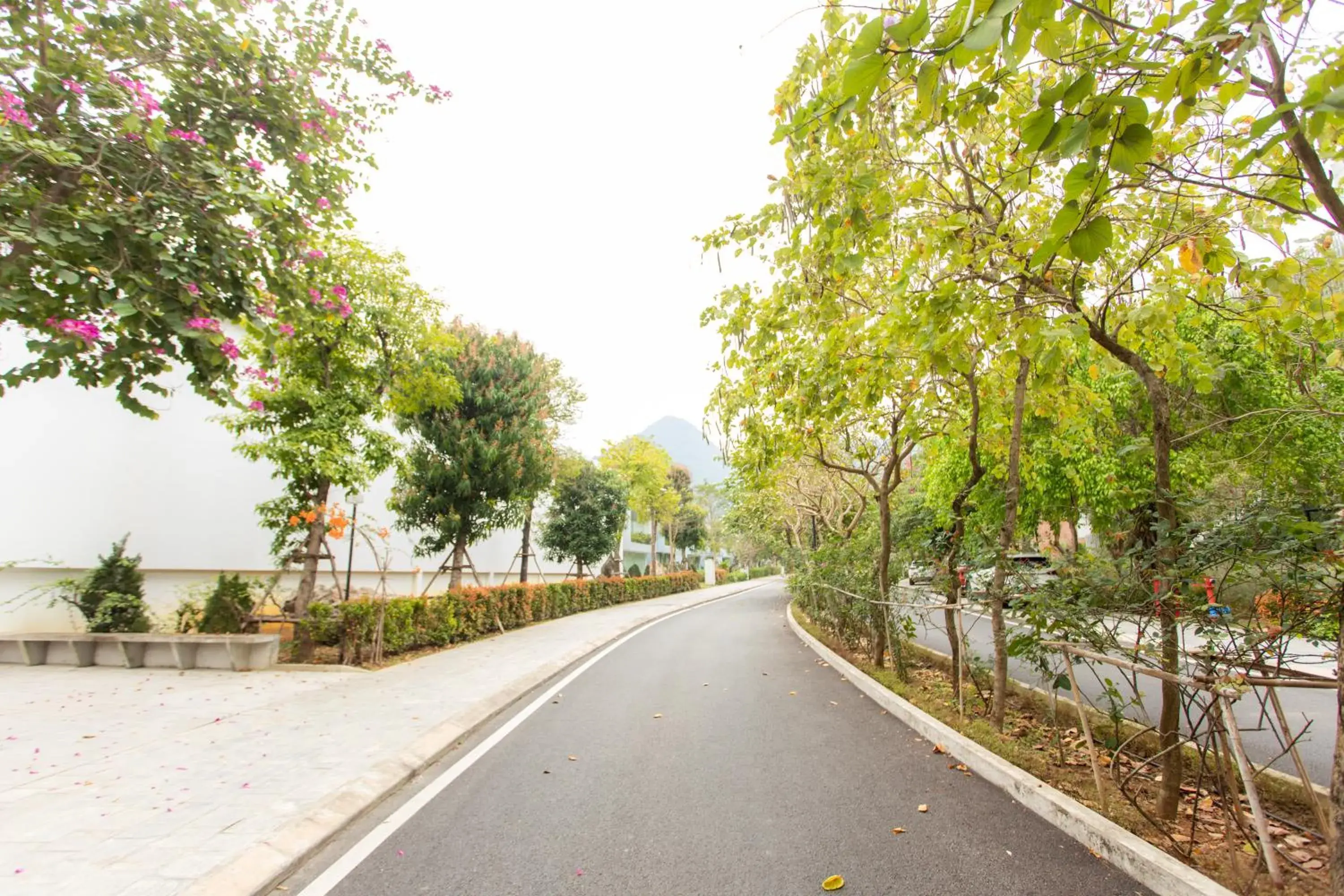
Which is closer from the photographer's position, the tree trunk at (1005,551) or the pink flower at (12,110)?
the pink flower at (12,110)

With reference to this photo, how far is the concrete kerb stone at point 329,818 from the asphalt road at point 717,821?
12 centimetres

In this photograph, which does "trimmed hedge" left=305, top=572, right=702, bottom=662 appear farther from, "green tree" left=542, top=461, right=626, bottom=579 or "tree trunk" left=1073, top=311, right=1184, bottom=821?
"tree trunk" left=1073, top=311, right=1184, bottom=821

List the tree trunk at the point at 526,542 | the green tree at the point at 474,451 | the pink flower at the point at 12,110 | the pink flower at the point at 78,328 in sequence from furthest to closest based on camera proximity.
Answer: the tree trunk at the point at 526,542
the green tree at the point at 474,451
the pink flower at the point at 78,328
the pink flower at the point at 12,110

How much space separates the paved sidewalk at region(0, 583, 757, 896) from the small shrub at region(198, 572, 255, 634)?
1.10 metres

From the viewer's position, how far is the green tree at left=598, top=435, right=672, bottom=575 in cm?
3125

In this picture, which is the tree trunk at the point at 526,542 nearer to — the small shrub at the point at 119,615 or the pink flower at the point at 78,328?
the small shrub at the point at 119,615

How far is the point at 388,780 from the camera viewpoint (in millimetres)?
4699

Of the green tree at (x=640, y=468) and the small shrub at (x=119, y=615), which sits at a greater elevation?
the green tree at (x=640, y=468)

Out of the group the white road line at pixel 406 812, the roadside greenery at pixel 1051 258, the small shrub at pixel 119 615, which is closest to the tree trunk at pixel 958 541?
the roadside greenery at pixel 1051 258

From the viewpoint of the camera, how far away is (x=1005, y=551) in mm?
5336

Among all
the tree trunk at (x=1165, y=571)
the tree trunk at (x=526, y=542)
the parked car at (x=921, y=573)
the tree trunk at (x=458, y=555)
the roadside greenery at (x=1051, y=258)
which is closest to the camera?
the roadside greenery at (x=1051, y=258)

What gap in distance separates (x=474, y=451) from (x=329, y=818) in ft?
39.3

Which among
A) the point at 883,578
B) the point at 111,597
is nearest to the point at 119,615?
the point at 111,597

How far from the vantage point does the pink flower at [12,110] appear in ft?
15.6
